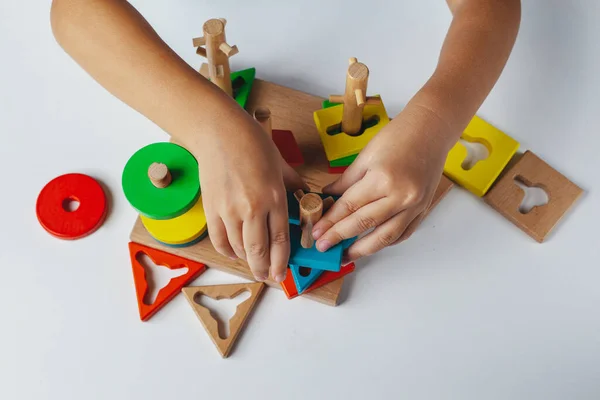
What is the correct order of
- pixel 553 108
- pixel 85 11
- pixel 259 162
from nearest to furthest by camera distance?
1. pixel 259 162
2. pixel 85 11
3. pixel 553 108

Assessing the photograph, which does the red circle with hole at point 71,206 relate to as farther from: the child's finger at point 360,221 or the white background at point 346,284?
the child's finger at point 360,221

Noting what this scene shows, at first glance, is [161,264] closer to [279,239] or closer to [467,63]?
[279,239]

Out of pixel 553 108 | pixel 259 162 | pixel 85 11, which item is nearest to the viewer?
pixel 259 162

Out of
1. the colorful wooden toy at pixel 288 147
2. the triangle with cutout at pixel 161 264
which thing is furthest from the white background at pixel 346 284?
the colorful wooden toy at pixel 288 147

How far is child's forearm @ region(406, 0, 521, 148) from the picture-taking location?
620mm

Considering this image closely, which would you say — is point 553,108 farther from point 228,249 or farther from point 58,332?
point 58,332

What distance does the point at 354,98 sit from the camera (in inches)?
27.4

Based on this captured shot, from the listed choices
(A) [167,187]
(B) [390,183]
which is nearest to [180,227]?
(A) [167,187]

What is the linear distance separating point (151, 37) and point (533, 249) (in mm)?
513

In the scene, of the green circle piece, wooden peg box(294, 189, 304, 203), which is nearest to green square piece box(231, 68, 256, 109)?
the green circle piece

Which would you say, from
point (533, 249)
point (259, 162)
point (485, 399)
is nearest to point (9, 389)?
point (259, 162)

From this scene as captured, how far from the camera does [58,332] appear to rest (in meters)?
0.67

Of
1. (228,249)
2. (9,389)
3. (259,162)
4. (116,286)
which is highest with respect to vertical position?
(259,162)

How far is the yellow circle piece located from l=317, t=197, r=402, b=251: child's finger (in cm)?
17
